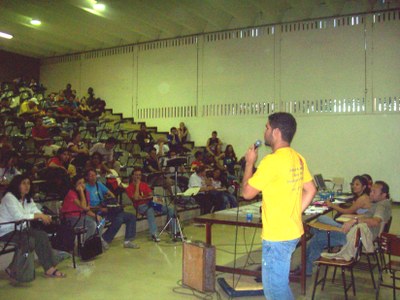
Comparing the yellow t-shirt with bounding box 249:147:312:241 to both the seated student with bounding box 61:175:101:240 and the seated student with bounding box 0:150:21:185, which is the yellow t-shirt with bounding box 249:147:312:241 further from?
the seated student with bounding box 0:150:21:185

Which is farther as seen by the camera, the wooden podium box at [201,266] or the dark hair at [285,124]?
the wooden podium box at [201,266]

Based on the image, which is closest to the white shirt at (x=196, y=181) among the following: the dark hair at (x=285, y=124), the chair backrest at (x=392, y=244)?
the chair backrest at (x=392, y=244)

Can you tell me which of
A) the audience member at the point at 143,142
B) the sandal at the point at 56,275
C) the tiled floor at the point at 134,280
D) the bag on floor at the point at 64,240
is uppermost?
the audience member at the point at 143,142

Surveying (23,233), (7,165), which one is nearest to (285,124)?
(23,233)

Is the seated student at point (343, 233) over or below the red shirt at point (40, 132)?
below

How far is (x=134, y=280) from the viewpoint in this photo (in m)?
4.82

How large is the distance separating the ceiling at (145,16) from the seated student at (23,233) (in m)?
7.43

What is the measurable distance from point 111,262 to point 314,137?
27.7ft

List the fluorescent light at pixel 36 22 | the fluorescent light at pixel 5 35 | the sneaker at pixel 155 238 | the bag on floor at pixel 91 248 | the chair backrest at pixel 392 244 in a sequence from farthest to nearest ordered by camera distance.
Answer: the fluorescent light at pixel 5 35 < the fluorescent light at pixel 36 22 < the sneaker at pixel 155 238 < the bag on floor at pixel 91 248 < the chair backrest at pixel 392 244

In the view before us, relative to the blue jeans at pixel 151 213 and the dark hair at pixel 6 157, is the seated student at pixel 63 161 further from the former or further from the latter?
the blue jeans at pixel 151 213

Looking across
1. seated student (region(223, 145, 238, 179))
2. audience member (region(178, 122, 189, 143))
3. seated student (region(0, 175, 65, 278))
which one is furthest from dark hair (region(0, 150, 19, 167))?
audience member (region(178, 122, 189, 143))

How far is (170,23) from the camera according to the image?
1373 cm

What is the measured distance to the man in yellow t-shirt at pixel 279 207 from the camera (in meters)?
2.45

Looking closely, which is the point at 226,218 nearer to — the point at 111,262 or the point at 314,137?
the point at 111,262
